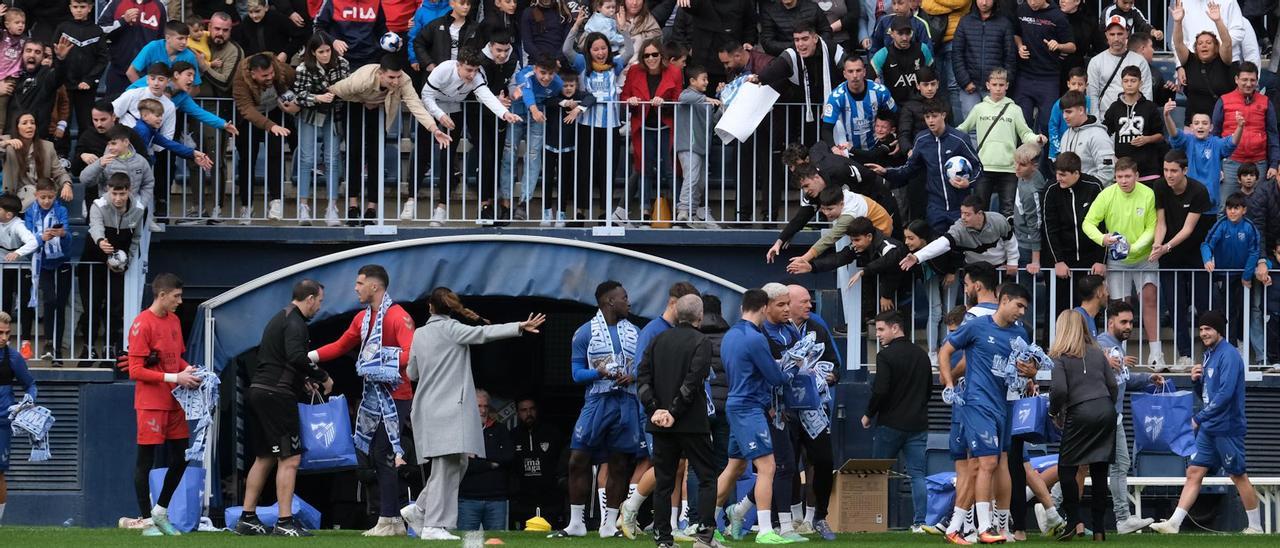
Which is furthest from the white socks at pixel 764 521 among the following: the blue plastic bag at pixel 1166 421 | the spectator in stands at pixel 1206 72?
the spectator in stands at pixel 1206 72

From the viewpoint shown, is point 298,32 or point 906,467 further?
point 298,32

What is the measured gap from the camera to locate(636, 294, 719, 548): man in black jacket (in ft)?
40.3

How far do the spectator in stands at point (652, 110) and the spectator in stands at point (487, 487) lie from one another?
2549mm

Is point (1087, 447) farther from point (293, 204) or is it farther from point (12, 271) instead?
point (12, 271)

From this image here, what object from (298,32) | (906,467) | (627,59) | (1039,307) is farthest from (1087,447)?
(298,32)

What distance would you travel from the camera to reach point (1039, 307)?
1655 centimetres

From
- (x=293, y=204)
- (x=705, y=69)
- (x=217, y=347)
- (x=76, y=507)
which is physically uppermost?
(x=705, y=69)

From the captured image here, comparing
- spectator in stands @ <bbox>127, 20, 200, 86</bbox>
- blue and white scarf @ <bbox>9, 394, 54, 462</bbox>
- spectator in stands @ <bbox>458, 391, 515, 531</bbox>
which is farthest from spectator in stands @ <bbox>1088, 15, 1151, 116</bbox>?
blue and white scarf @ <bbox>9, 394, 54, 462</bbox>

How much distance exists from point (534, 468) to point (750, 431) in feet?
19.4

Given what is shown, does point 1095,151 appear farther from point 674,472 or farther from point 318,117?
point 318,117

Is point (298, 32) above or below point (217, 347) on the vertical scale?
above

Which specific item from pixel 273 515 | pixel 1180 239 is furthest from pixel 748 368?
pixel 1180 239

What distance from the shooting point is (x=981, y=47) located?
59.3ft

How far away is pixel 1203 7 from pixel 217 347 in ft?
33.7
